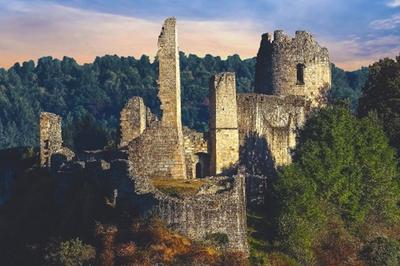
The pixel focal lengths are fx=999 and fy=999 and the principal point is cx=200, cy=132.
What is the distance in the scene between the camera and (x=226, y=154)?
4788cm

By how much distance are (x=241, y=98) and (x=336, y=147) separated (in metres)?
5.75

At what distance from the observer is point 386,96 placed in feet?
176

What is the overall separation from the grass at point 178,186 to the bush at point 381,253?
7908mm

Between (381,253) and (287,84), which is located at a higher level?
(287,84)

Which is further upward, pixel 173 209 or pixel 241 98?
pixel 241 98

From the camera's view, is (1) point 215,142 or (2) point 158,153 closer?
(2) point 158,153

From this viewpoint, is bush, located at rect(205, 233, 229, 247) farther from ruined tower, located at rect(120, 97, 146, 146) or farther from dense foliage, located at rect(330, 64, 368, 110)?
dense foliage, located at rect(330, 64, 368, 110)

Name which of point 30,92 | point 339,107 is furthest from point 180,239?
point 30,92

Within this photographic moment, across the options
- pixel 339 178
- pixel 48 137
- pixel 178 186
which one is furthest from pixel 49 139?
pixel 339 178

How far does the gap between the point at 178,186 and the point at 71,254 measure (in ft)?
19.4

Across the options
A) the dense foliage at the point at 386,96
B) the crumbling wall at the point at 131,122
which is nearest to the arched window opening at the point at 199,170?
the crumbling wall at the point at 131,122

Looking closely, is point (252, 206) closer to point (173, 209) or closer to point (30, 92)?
point (173, 209)

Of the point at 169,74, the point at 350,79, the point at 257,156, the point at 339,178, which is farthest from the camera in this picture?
the point at 350,79

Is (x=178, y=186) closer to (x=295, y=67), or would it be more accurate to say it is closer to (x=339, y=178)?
(x=339, y=178)
